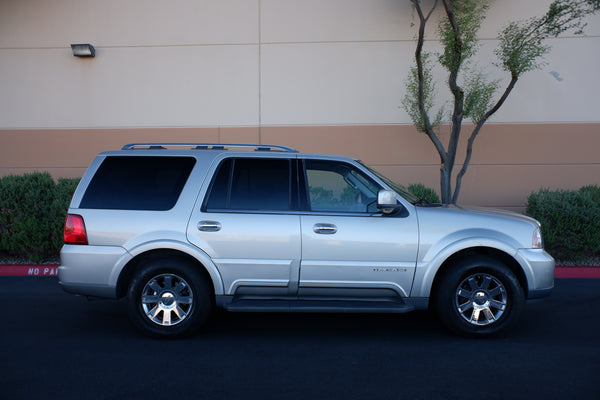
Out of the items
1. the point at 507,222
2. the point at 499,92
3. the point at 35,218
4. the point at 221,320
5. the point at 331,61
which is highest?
the point at 331,61

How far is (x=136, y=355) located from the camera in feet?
14.2

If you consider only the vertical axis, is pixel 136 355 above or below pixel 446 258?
below

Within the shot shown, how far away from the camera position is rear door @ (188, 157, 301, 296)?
185 inches

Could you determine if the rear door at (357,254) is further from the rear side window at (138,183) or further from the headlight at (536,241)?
the rear side window at (138,183)

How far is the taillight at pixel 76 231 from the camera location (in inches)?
186

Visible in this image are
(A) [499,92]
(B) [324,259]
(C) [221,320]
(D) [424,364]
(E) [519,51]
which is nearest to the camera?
(D) [424,364]

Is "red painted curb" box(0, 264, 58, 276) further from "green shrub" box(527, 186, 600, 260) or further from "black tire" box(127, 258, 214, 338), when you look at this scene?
"green shrub" box(527, 186, 600, 260)

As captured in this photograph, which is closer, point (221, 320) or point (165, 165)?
point (165, 165)

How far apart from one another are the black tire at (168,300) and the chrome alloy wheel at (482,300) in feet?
8.32

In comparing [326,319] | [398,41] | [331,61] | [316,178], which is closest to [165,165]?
[316,178]

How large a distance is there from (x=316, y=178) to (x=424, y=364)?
2.09 m

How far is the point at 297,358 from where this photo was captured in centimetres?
428

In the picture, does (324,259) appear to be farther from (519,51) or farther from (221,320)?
(519,51)

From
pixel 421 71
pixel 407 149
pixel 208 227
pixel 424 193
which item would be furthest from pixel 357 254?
pixel 407 149
